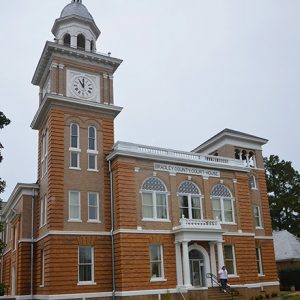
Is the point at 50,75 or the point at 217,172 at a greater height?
the point at 50,75

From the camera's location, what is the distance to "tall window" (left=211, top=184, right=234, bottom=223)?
126 feet

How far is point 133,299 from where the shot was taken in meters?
31.4

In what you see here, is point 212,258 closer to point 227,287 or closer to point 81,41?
point 227,287

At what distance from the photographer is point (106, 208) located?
34438 millimetres

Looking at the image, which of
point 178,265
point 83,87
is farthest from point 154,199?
point 83,87

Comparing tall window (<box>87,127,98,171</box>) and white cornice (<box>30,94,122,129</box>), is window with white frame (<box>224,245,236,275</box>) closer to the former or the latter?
tall window (<box>87,127,98,171</box>)

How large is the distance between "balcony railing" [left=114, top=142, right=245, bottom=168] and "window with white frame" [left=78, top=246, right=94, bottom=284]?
317 inches

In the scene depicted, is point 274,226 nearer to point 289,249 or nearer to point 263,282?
point 289,249

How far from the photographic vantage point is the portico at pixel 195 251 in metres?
33.8

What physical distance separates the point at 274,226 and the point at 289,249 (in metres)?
13.2

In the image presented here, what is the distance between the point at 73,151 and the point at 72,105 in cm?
386

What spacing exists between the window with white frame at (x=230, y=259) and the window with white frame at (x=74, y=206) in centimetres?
1314

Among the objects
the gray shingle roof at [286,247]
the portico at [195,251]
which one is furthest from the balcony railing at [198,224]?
the gray shingle roof at [286,247]

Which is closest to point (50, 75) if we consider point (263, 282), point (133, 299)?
point (133, 299)
